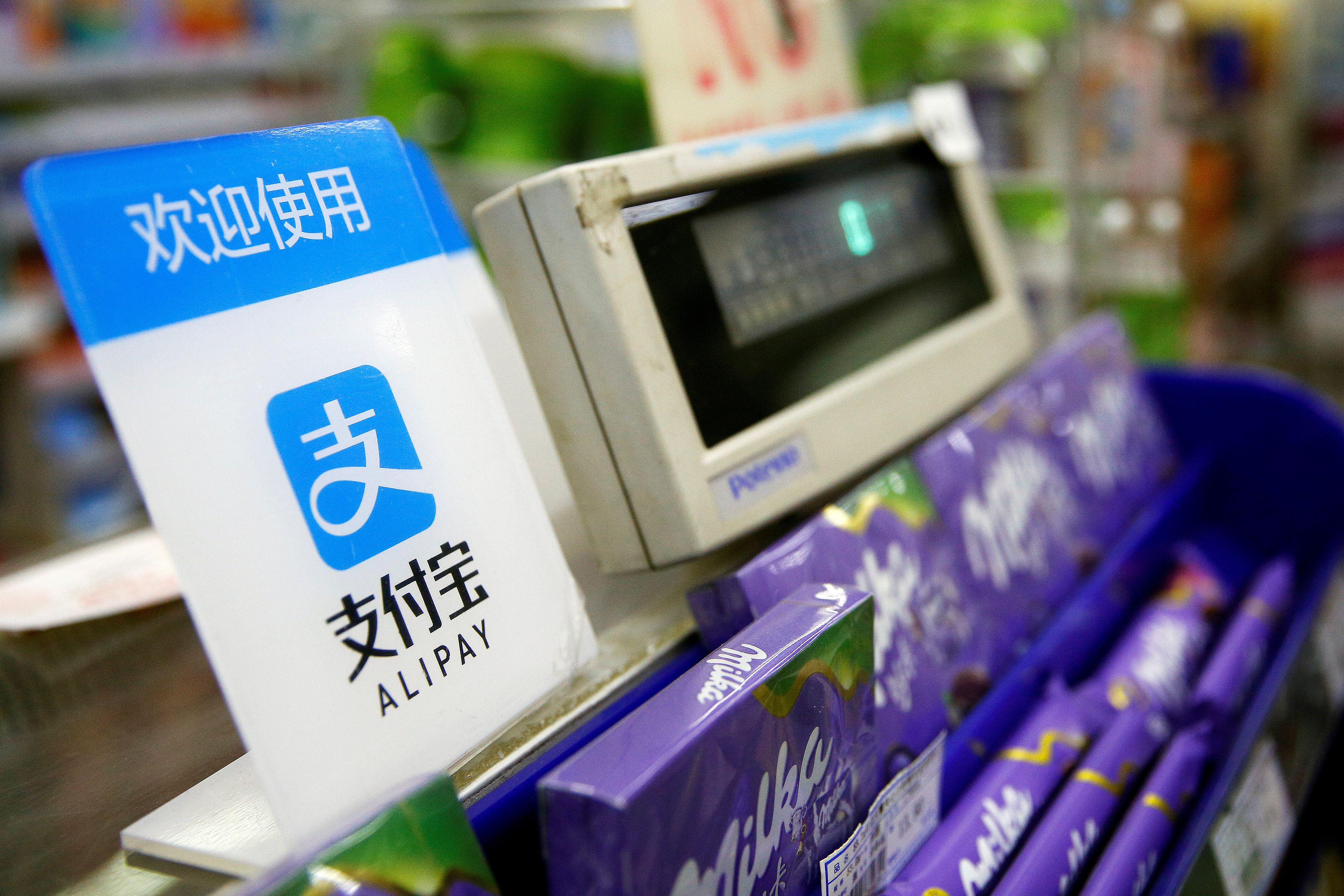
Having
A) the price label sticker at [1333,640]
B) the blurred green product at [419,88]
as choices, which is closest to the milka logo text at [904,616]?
the price label sticker at [1333,640]

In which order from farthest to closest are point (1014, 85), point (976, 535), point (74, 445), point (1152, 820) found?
point (74, 445) → point (1014, 85) → point (976, 535) → point (1152, 820)

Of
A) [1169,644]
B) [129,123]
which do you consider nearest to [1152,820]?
[1169,644]

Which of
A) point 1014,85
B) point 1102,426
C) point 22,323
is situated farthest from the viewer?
point 22,323

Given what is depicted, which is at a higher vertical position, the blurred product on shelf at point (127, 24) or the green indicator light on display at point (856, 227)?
the blurred product on shelf at point (127, 24)

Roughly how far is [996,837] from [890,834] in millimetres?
94

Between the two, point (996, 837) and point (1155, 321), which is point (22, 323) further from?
point (1155, 321)

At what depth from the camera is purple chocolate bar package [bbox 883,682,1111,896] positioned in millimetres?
610

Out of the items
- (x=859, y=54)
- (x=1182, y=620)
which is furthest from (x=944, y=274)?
(x=859, y=54)

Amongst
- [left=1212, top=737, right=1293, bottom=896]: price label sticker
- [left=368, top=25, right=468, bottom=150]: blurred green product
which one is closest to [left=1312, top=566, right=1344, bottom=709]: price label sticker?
[left=1212, top=737, right=1293, bottom=896]: price label sticker

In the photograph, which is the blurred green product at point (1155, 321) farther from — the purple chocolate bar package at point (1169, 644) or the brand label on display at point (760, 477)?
the brand label on display at point (760, 477)

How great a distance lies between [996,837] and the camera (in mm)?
648

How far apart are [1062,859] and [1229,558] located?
694mm

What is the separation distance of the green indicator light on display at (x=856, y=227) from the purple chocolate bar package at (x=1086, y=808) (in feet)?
1.53

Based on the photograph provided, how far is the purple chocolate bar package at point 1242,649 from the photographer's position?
2.80 feet
